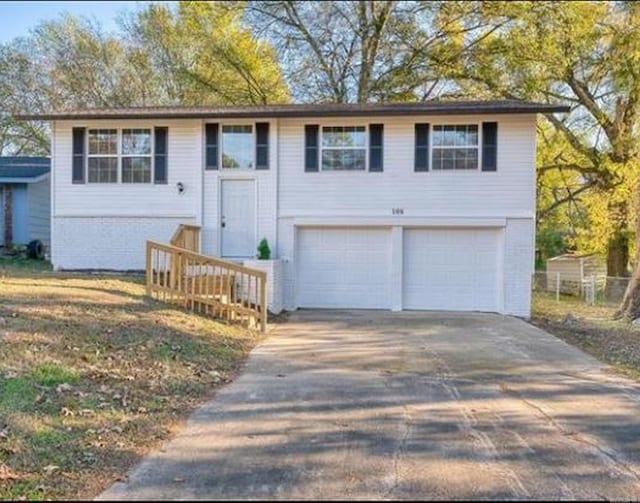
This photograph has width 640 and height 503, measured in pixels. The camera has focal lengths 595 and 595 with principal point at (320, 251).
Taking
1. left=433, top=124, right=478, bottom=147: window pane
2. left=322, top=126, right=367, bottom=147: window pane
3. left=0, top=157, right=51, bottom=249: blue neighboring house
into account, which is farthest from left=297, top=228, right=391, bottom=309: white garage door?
left=0, top=157, right=51, bottom=249: blue neighboring house

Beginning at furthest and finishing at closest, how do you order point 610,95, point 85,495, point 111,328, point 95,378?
point 610,95
point 111,328
point 95,378
point 85,495

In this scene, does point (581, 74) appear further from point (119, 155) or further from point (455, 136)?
point (119, 155)

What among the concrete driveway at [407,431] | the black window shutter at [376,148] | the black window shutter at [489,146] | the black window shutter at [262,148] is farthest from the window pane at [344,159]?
the concrete driveway at [407,431]

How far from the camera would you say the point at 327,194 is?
14484mm

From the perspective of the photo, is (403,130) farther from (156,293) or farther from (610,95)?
(610,95)

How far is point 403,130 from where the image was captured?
14.3 metres

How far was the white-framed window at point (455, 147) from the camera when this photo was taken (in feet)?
46.3

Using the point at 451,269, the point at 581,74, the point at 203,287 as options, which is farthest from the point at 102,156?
the point at 581,74

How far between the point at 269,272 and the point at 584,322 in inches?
285

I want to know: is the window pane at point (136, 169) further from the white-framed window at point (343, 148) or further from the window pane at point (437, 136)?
the window pane at point (437, 136)

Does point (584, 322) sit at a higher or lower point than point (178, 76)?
lower

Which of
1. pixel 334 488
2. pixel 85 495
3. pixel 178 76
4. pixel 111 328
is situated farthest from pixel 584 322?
pixel 178 76

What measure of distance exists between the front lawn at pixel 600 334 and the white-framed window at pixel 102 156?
10.8m

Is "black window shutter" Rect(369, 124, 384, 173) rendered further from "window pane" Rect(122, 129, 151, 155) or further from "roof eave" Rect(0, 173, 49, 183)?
"roof eave" Rect(0, 173, 49, 183)
